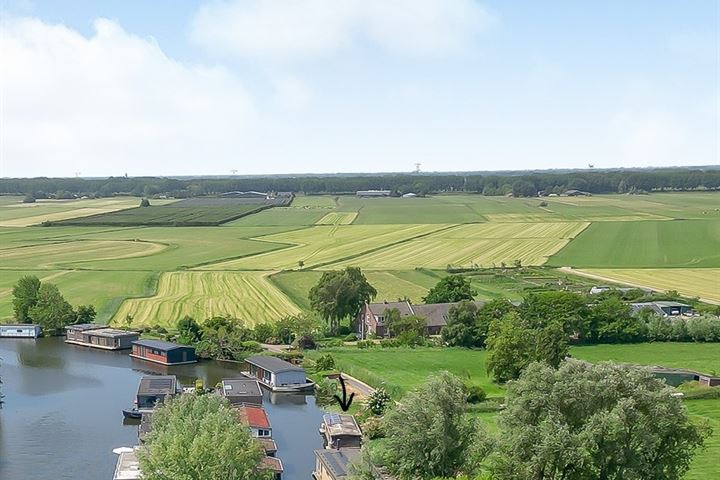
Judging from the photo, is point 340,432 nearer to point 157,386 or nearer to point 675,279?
point 157,386

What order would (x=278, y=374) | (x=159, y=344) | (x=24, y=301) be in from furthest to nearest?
1. (x=24, y=301)
2. (x=159, y=344)
3. (x=278, y=374)

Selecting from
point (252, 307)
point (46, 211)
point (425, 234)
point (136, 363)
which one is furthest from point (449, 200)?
point (136, 363)

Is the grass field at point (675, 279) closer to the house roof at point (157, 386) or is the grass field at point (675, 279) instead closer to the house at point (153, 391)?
the house roof at point (157, 386)

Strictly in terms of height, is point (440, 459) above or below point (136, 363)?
above

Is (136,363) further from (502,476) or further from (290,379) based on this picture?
(502,476)

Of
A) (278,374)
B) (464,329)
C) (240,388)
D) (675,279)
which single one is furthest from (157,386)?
(675,279)

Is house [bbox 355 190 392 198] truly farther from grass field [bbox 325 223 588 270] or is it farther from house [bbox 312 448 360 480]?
house [bbox 312 448 360 480]

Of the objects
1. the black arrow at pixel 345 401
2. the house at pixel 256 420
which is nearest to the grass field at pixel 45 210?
the black arrow at pixel 345 401
